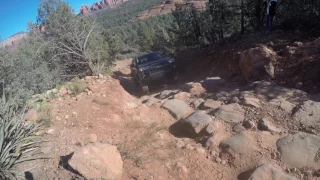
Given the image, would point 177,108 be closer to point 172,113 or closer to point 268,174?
point 172,113

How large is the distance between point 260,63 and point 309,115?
103 inches

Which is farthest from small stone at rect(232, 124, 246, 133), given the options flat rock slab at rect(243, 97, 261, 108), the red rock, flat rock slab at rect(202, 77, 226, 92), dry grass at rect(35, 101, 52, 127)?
the red rock

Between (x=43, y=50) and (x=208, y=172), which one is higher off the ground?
(x=43, y=50)

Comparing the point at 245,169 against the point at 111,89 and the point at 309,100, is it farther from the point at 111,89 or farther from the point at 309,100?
the point at 111,89

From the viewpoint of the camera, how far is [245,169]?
3957mm

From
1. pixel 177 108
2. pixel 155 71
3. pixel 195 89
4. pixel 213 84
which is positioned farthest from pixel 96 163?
pixel 155 71

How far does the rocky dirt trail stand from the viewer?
3791 mm

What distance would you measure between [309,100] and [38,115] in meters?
6.03

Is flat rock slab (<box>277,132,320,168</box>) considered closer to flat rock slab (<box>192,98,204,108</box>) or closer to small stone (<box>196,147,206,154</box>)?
small stone (<box>196,147,206,154</box>)

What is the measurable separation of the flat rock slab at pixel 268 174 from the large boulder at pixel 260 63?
359 centimetres

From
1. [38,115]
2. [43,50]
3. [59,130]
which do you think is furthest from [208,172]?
[43,50]

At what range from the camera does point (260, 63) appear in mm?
6887

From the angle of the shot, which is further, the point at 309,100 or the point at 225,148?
the point at 309,100

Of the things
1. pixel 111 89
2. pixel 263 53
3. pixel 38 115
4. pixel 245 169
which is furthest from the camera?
pixel 111 89
